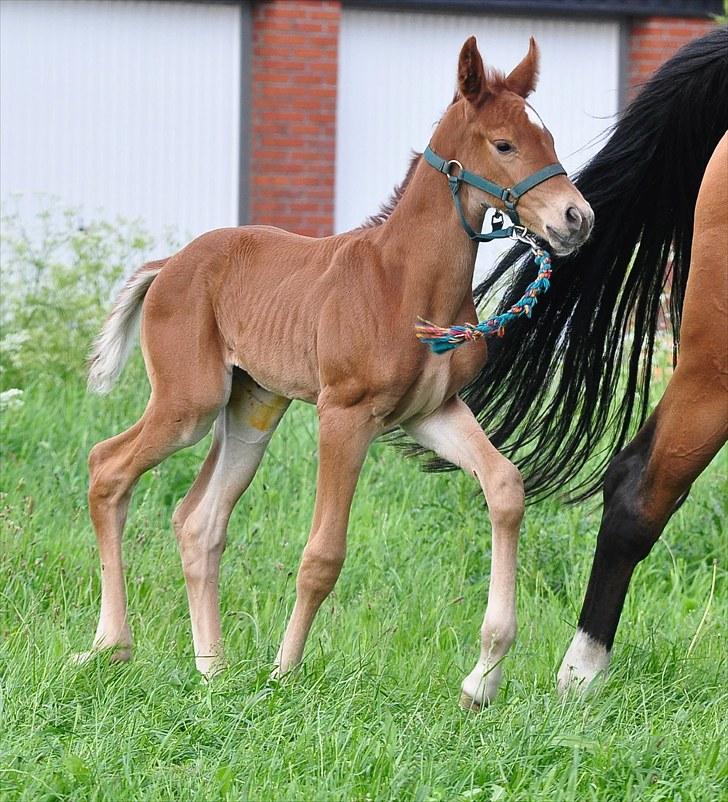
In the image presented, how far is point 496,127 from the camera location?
303 cm

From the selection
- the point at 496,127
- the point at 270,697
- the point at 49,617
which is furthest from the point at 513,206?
the point at 49,617

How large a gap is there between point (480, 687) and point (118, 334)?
58.4 inches

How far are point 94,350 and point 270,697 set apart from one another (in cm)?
128

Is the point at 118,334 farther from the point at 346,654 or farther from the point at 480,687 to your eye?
the point at 480,687

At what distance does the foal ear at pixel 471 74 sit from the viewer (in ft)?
9.79

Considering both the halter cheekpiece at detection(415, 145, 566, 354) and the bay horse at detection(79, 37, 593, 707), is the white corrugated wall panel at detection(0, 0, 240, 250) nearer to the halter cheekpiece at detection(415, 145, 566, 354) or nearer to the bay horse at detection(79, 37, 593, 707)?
the bay horse at detection(79, 37, 593, 707)

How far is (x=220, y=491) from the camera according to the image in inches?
149

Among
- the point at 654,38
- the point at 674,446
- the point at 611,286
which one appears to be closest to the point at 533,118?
the point at 674,446

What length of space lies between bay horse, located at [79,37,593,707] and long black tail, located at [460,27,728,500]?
78 cm

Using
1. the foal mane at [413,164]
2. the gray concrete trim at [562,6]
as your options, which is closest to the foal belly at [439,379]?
the foal mane at [413,164]

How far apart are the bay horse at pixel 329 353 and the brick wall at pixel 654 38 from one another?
816cm

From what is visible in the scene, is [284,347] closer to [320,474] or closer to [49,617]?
[320,474]

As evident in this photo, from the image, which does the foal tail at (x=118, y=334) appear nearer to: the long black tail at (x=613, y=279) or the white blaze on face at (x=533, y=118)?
the long black tail at (x=613, y=279)

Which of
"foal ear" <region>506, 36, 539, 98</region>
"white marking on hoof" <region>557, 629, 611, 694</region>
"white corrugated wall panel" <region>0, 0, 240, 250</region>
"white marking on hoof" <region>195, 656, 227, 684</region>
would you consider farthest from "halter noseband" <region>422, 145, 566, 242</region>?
"white corrugated wall panel" <region>0, 0, 240, 250</region>
